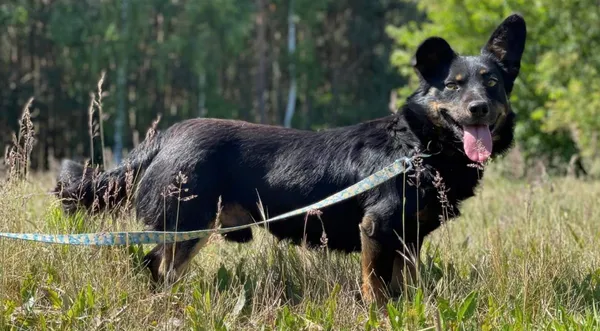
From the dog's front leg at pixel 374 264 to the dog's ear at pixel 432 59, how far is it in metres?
1.03

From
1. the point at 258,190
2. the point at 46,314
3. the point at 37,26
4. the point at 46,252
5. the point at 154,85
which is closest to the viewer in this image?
the point at 46,314

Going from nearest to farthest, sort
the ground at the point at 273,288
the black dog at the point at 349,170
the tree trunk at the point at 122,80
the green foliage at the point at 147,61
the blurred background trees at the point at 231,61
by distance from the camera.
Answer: the ground at the point at 273,288 < the black dog at the point at 349,170 < the blurred background trees at the point at 231,61 < the tree trunk at the point at 122,80 < the green foliage at the point at 147,61

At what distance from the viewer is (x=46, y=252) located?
15.0 ft

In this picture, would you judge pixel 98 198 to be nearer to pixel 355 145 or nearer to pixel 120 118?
pixel 355 145

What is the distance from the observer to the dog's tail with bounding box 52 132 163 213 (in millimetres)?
5016

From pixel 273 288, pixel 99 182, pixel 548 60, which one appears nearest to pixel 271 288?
pixel 273 288

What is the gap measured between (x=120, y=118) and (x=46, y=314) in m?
27.6

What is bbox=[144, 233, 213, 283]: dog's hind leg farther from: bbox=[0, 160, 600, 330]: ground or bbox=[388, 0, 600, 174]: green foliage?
bbox=[388, 0, 600, 174]: green foliage

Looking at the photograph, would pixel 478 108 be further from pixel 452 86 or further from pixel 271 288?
pixel 271 288

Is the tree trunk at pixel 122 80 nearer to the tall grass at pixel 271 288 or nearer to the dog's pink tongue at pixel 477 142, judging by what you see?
the tall grass at pixel 271 288

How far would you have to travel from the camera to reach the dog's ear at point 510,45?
5043 millimetres

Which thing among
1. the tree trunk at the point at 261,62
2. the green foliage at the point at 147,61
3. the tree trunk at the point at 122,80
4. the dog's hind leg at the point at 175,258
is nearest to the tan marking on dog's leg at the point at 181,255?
the dog's hind leg at the point at 175,258

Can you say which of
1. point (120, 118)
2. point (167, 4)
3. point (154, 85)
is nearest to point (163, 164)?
point (120, 118)

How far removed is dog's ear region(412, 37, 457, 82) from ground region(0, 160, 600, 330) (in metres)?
1.06
